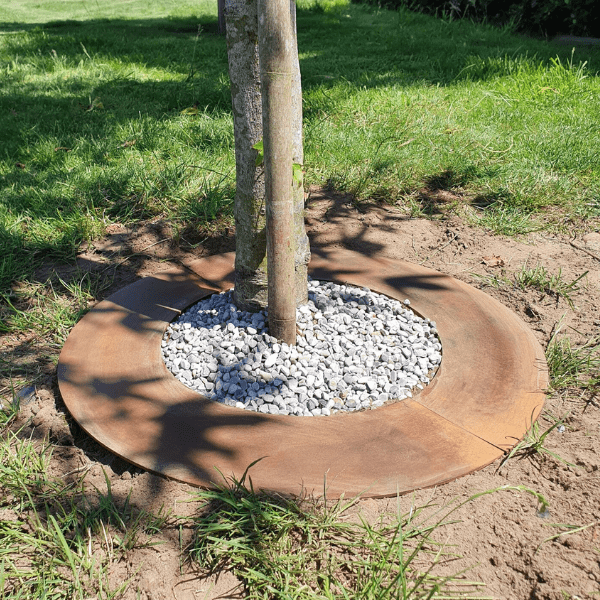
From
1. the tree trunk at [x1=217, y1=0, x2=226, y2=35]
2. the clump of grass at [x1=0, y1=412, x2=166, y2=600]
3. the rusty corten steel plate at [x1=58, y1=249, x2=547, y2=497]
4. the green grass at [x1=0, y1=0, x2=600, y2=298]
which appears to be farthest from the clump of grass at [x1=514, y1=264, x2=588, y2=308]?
the tree trunk at [x1=217, y1=0, x2=226, y2=35]

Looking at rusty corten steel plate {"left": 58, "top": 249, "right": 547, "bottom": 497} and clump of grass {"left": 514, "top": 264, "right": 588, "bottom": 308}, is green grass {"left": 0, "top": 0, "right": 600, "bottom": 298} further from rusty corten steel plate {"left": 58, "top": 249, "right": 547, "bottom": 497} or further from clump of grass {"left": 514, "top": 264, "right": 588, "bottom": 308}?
rusty corten steel plate {"left": 58, "top": 249, "right": 547, "bottom": 497}

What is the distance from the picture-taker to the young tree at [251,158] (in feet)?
6.79

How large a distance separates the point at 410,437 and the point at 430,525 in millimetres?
321

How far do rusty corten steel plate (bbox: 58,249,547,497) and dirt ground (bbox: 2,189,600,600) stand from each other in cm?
9

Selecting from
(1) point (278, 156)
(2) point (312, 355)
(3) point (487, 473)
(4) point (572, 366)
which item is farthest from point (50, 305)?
(4) point (572, 366)

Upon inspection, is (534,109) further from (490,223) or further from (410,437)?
(410,437)

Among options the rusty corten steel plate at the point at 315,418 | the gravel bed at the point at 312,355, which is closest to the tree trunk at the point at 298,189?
the gravel bed at the point at 312,355

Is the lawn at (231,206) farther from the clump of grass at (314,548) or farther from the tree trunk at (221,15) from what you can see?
the tree trunk at (221,15)

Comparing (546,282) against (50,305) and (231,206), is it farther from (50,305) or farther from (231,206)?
(50,305)

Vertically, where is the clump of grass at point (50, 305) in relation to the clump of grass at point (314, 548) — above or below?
above

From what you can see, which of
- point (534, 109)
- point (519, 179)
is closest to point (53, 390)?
point (519, 179)

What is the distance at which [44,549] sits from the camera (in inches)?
66.0

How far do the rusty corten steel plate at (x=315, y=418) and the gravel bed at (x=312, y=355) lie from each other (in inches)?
3.1

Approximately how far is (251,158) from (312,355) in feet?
2.87
